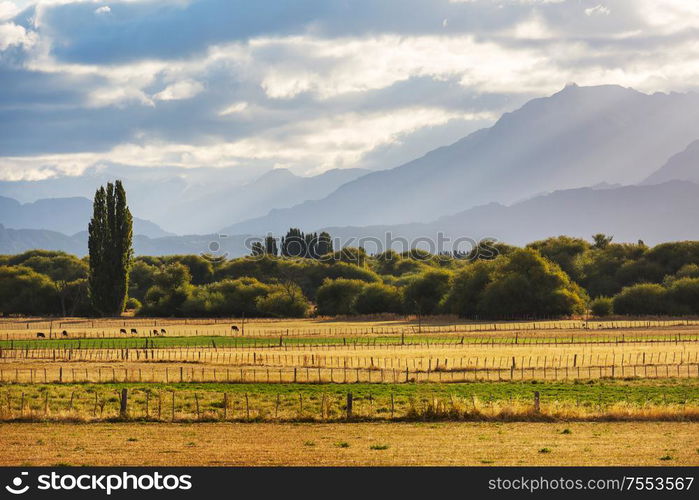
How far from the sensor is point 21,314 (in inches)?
6471

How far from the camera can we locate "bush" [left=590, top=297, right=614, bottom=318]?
14625 centimetres

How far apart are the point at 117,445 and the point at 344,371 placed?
1333 inches

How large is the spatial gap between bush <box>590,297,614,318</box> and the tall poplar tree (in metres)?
73.9

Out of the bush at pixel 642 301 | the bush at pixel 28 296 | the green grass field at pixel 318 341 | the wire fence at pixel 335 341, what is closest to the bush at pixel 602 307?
the bush at pixel 642 301

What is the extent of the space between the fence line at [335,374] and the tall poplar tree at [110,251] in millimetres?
67065

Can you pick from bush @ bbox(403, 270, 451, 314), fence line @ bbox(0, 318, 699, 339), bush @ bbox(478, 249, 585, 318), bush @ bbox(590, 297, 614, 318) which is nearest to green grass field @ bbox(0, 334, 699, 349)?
fence line @ bbox(0, 318, 699, 339)

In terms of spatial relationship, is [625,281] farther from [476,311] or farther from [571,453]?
[571,453]

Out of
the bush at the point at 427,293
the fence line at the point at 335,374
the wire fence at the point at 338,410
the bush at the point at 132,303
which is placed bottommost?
the fence line at the point at 335,374

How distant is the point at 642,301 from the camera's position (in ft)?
478

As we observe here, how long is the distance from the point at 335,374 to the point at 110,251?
78613 mm

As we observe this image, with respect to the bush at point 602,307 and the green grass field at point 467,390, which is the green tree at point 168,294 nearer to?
the bush at point 602,307

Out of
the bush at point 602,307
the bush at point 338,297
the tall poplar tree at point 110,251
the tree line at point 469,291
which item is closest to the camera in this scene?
the tall poplar tree at point 110,251

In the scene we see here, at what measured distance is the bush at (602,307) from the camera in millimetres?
146250
